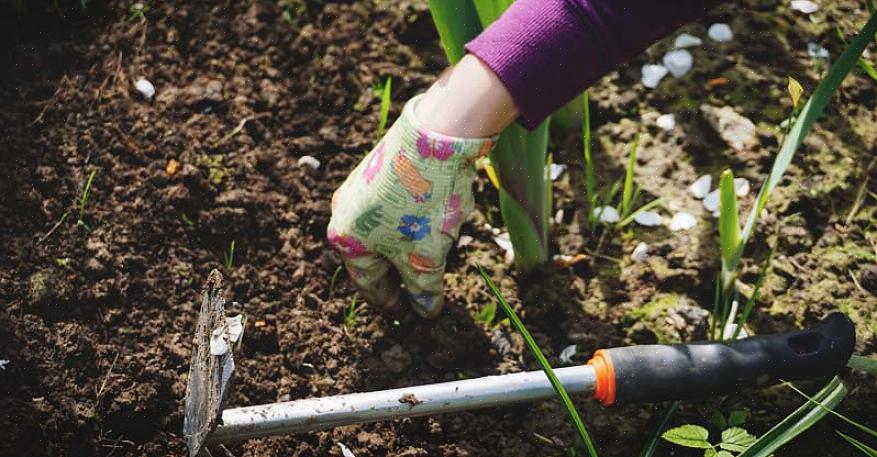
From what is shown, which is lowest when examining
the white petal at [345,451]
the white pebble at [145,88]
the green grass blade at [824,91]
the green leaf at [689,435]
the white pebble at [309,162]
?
the white petal at [345,451]

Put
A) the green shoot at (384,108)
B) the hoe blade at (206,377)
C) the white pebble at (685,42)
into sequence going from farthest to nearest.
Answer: the white pebble at (685,42)
the green shoot at (384,108)
the hoe blade at (206,377)

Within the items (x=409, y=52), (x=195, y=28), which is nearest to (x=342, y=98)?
(x=409, y=52)

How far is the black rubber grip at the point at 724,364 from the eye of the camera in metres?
1.09

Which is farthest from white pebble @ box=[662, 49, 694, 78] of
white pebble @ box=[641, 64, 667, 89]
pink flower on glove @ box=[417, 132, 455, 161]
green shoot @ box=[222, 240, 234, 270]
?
green shoot @ box=[222, 240, 234, 270]

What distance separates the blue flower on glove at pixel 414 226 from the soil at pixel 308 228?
0.24 meters

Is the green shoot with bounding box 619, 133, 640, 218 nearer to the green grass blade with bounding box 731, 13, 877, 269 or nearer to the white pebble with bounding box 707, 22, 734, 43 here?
the green grass blade with bounding box 731, 13, 877, 269

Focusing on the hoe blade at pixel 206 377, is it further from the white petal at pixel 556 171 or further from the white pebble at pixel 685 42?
the white pebble at pixel 685 42

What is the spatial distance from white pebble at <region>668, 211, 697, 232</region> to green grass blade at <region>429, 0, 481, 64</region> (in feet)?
1.88

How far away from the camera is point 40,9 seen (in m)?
1.55

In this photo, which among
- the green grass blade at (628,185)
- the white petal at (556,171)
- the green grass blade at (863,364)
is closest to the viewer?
the green grass blade at (863,364)

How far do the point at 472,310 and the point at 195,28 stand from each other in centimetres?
85

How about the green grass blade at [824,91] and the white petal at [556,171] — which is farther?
the white petal at [556,171]

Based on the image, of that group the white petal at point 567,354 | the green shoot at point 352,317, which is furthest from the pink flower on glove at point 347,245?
the white petal at point 567,354

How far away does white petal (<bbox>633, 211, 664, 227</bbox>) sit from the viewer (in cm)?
144
